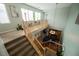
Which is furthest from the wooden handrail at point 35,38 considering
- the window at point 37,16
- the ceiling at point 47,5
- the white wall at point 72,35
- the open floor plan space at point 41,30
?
the white wall at point 72,35

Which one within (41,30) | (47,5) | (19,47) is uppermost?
(47,5)

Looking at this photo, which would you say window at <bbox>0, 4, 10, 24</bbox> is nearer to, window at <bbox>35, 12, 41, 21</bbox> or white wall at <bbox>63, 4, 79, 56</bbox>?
window at <bbox>35, 12, 41, 21</bbox>

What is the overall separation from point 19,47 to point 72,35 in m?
0.86

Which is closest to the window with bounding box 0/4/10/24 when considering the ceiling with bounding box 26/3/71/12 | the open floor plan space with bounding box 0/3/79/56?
the open floor plan space with bounding box 0/3/79/56

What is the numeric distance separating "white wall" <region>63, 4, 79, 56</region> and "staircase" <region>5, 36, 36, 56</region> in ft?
1.83

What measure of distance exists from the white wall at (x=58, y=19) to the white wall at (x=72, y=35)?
0.07 meters

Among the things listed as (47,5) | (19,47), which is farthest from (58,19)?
(19,47)

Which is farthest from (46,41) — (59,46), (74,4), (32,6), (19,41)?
(74,4)

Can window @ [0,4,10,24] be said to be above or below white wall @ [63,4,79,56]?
above

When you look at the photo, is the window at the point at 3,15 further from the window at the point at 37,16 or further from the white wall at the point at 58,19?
the white wall at the point at 58,19

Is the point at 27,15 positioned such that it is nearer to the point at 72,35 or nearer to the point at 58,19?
the point at 58,19

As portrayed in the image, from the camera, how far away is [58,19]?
117cm

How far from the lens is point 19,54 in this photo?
116 centimetres

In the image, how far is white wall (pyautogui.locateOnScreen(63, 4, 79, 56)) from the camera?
1082mm
